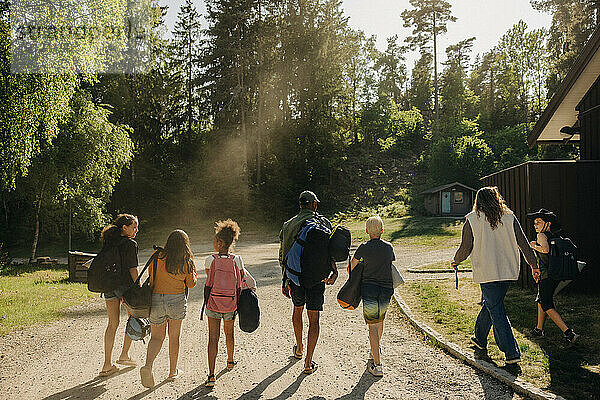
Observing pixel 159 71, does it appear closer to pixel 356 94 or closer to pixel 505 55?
pixel 356 94

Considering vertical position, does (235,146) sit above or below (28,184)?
above

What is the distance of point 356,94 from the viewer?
52.4 meters

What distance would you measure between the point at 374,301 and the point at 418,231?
23670mm

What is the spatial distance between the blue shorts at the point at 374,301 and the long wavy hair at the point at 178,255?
2.07 m

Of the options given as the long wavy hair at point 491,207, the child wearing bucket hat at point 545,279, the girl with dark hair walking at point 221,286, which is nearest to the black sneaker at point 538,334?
the child wearing bucket hat at point 545,279

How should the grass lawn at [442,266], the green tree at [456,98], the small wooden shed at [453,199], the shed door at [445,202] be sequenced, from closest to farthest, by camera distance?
the grass lawn at [442,266] < the small wooden shed at [453,199] < the shed door at [445,202] < the green tree at [456,98]

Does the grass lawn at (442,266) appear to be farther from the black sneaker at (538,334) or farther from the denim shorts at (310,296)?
the denim shorts at (310,296)

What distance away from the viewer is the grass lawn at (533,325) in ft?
16.9

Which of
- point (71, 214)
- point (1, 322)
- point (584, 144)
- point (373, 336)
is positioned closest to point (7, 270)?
point (71, 214)

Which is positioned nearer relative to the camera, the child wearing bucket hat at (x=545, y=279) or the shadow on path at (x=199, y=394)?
the shadow on path at (x=199, y=394)

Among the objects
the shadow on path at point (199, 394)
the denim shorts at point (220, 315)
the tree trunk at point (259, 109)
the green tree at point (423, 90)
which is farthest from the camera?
the green tree at point (423, 90)

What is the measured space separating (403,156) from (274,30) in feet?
67.5

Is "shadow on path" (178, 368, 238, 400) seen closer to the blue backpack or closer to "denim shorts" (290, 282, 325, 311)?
"denim shorts" (290, 282, 325, 311)

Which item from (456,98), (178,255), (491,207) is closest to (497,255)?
(491,207)
